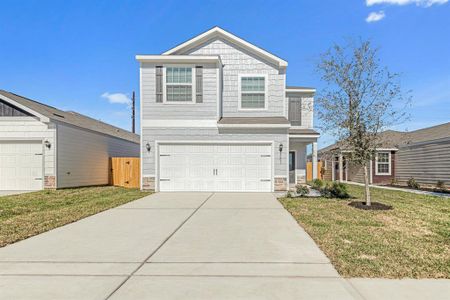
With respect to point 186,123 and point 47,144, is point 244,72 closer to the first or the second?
point 186,123

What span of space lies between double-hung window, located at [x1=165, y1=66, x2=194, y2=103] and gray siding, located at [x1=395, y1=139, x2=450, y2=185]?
13840 mm

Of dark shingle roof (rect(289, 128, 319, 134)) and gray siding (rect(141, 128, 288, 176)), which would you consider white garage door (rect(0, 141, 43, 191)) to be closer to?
gray siding (rect(141, 128, 288, 176))

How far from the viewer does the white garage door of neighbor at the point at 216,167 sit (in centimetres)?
1336

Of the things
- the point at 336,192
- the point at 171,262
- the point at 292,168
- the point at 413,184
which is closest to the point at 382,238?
the point at 171,262

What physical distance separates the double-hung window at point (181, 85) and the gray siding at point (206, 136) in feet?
4.72

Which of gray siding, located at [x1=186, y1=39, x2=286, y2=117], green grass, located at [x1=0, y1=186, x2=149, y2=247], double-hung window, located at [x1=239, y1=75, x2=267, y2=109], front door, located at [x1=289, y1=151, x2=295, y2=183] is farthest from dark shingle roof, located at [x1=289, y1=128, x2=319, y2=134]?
green grass, located at [x1=0, y1=186, x2=149, y2=247]

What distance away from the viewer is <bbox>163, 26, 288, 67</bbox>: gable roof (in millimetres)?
14219

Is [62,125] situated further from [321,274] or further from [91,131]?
[321,274]

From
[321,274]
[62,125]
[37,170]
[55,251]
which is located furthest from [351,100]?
[37,170]

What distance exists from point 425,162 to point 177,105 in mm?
15027

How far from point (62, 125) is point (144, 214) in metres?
9.21

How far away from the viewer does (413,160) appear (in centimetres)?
1861

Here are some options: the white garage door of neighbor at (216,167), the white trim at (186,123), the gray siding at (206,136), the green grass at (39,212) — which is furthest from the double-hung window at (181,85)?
the green grass at (39,212)

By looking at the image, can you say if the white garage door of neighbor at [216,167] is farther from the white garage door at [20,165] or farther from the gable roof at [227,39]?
the white garage door at [20,165]
